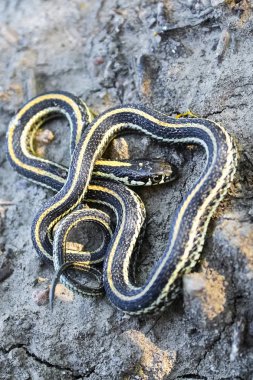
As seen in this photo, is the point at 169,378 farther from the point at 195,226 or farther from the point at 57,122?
the point at 57,122

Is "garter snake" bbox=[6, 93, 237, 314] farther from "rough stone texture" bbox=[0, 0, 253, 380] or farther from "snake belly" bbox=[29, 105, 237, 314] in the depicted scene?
"rough stone texture" bbox=[0, 0, 253, 380]

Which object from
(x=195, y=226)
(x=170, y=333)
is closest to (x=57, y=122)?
(x=195, y=226)

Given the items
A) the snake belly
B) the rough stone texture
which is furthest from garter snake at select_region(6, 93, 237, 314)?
the rough stone texture

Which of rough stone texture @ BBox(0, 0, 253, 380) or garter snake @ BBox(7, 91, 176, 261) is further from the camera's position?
garter snake @ BBox(7, 91, 176, 261)

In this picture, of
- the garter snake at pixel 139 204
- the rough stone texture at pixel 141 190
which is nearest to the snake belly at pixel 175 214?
the garter snake at pixel 139 204

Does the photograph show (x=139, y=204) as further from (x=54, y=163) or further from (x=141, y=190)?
(x=54, y=163)

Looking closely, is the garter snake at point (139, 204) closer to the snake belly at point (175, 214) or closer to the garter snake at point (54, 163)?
→ the snake belly at point (175, 214)

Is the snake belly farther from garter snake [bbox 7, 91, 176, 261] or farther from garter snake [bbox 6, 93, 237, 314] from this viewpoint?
garter snake [bbox 7, 91, 176, 261]
